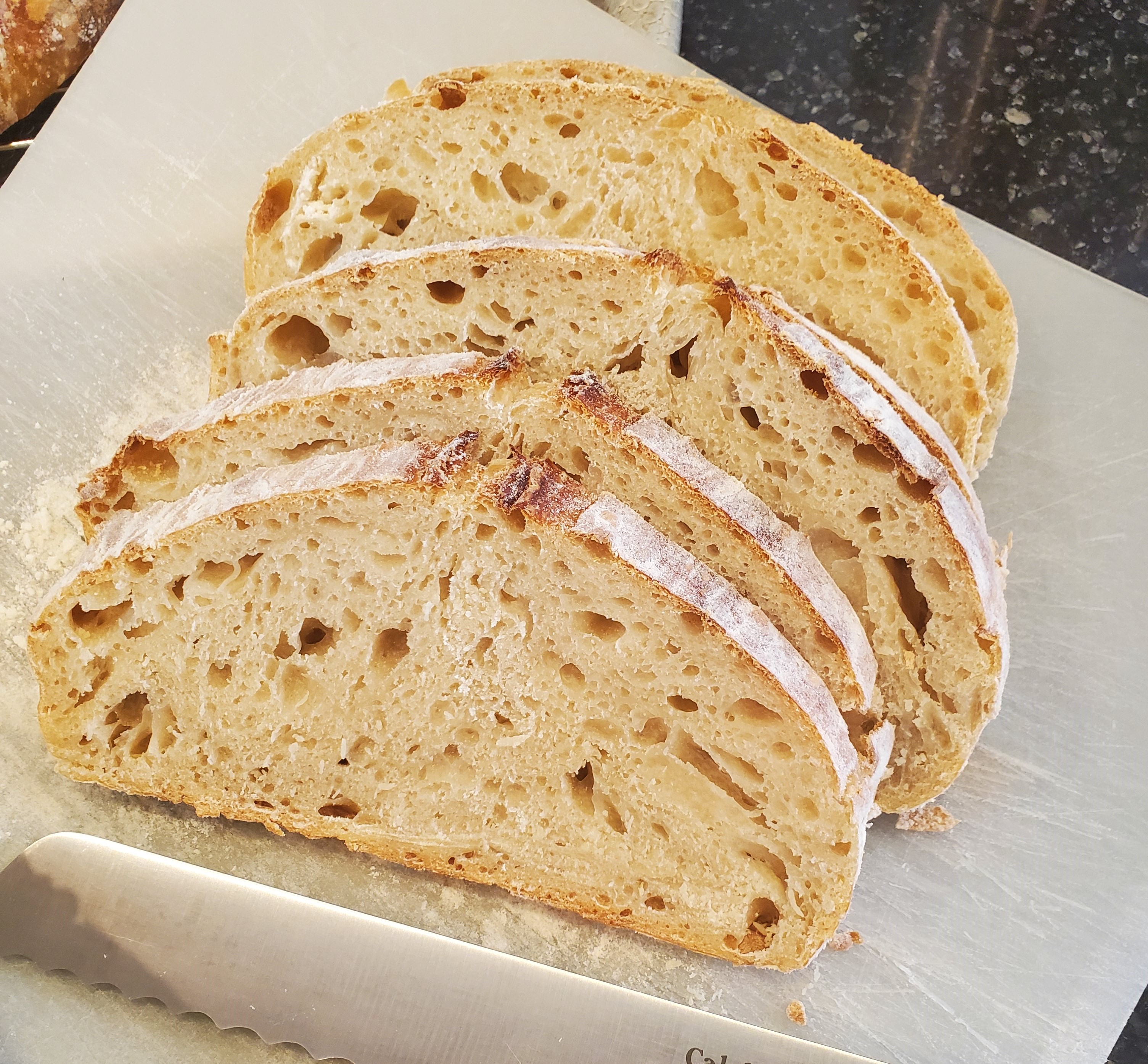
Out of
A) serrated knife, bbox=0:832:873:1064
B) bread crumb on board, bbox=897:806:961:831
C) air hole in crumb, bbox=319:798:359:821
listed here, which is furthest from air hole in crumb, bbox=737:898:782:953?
air hole in crumb, bbox=319:798:359:821

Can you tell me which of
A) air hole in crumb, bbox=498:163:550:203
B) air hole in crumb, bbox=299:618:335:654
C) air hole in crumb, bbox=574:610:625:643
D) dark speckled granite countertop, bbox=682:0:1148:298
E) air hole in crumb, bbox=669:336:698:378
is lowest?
air hole in crumb, bbox=299:618:335:654

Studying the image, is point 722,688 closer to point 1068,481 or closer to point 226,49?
point 1068,481

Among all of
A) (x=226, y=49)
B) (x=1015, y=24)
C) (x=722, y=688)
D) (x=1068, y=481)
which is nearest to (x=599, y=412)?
(x=722, y=688)

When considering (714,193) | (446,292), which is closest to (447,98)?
(446,292)

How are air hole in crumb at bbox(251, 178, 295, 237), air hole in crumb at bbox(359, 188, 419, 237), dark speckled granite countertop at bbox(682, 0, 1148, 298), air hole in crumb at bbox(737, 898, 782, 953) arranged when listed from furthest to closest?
dark speckled granite countertop at bbox(682, 0, 1148, 298) < air hole in crumb at bbox(251, 178, 295, 237) < air hole in crumb at bbox(359, 188, 419, 237) < air hole in crumb at bbox(737, 898, 782, 953)

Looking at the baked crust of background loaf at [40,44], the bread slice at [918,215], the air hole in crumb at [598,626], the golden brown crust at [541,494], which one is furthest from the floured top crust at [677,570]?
the baked crust of background loaf at [40,44]

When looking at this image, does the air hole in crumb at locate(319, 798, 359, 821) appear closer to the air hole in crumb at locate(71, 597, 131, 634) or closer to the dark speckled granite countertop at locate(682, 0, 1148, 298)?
the air hole in crumb at locate(71, 597, 131, 634)

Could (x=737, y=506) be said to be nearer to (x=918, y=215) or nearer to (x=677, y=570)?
(x=677, y=570)
